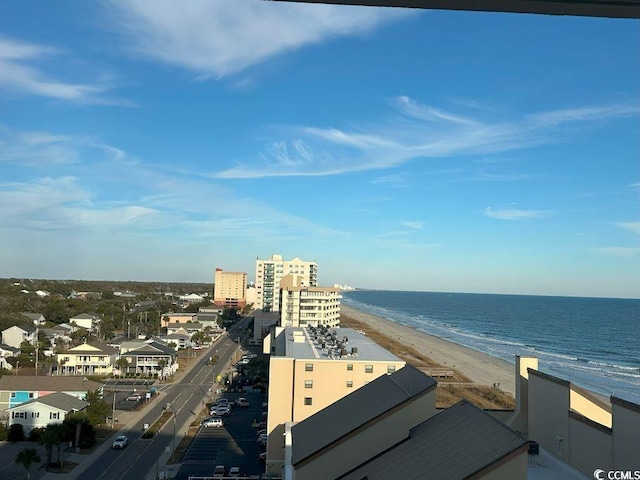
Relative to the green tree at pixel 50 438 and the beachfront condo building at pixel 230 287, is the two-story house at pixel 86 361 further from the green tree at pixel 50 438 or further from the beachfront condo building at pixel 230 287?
the beachfront condo building at pixel 230 287

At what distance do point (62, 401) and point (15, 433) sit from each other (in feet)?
4.36

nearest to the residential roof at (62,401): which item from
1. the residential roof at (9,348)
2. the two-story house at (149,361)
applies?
the two-story house at (149,361)

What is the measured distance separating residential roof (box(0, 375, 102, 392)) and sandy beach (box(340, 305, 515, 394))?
53.5 feet

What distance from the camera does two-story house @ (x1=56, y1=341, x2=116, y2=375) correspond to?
21.1m

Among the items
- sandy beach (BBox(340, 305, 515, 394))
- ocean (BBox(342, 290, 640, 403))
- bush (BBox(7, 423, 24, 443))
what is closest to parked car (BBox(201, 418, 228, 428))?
bush (BBox(7, 423, 24, 443))

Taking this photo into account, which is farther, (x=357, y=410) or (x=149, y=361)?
(x=149, y=361)

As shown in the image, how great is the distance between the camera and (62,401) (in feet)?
44.5

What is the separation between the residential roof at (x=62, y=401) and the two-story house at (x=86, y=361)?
7853mm

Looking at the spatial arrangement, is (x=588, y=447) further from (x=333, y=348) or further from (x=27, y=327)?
(x=27, y=327)

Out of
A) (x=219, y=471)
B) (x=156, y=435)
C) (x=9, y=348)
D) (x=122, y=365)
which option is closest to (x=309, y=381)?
(x=219, y=471)

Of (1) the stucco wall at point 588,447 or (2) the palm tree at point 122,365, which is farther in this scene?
(2) the palm tree at point 122,365

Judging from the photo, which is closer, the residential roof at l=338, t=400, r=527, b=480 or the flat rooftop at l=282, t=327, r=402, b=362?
the residential roof at l=338, t=400, r=527, b=480

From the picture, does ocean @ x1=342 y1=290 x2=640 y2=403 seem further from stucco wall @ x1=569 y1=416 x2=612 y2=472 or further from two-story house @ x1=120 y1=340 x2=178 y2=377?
two-story house @ x1=120 y1=340 x2=178 y2=377

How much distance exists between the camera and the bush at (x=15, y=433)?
1248 centimetres
